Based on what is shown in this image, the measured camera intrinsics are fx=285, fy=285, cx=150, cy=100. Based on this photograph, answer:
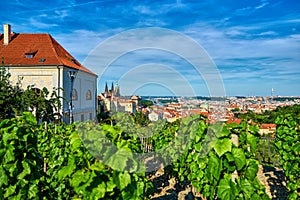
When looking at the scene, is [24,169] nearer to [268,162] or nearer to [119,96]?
[119,96]

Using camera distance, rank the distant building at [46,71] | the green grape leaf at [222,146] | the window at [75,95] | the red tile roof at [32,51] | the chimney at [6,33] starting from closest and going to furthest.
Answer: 1. the green grape leaf at [222,146]
2. the window at [75,95]
3. the distant building at [46,71]
4. the red tile roof at [32,51]
5. the chimney at [6,33]

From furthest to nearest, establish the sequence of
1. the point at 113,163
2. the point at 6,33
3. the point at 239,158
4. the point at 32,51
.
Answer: the point at 6,33 → the point at 32,51 → the point at 239,158 → the point at 113,163

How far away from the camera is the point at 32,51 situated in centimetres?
2311

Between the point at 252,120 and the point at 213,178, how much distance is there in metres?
1.29

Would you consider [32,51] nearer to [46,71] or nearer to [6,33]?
[46,71]

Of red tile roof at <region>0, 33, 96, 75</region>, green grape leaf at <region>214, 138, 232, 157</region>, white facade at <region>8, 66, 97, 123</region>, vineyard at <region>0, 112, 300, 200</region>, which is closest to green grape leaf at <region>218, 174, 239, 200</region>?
vineyard at <region>0, 112, 300, 200</region>

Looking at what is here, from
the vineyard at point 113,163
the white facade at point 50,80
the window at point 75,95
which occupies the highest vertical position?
the white facade at point 50,80

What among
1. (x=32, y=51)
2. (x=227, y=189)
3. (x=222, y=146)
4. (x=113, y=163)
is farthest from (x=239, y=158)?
(x=32, y=51)

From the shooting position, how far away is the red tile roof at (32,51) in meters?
22.2

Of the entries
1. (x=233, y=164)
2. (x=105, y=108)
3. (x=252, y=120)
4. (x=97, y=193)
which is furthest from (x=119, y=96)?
(x=97, y=193)

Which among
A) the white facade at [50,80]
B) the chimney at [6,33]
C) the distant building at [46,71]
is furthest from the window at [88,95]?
the chimney at [6,33]

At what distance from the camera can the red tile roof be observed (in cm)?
2216

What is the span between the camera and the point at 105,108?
265 inches

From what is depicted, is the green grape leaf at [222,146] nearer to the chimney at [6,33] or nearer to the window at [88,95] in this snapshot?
the window at [88,95]
